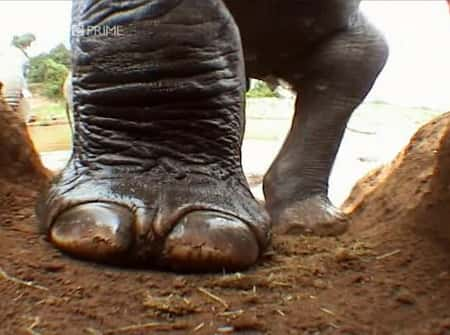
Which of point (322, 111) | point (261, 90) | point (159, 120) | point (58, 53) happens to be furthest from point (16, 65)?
point (159, 120)

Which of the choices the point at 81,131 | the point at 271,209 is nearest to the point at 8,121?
the point at 81,131

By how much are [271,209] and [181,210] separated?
21.2 inches

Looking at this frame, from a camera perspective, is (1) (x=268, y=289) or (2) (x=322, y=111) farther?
(2) (x=322, y=111)

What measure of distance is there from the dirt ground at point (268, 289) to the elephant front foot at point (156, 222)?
0.02 meters

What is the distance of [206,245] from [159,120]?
7.9 inches

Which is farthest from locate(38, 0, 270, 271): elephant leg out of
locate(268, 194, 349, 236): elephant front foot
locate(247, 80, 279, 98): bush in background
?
locate(247, 80, 279, 98): bush in background

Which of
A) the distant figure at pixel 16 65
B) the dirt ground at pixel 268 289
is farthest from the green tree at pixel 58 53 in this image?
the dirt ground at pixel 268 289

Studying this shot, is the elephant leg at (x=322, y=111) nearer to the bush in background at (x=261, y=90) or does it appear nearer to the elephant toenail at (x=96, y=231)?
the bush in background at (x=261, y=90)

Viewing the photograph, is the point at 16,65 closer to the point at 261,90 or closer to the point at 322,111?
the point at 261,90

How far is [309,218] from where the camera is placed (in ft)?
4.32

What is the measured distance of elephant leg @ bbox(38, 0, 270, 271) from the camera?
2.97ft

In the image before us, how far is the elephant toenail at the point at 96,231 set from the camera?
830mm

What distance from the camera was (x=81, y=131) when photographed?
100 cm

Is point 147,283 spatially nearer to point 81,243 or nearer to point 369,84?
point 81,243
